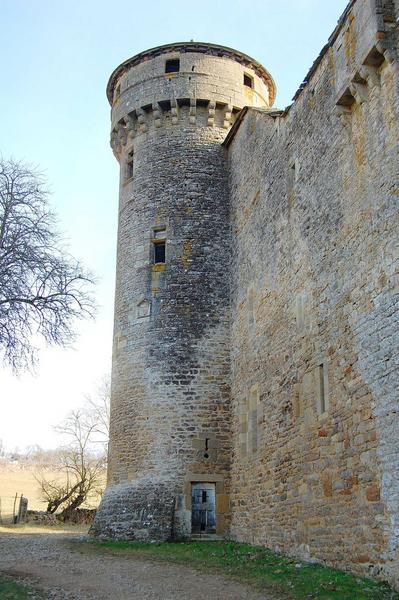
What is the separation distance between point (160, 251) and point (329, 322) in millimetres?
7834

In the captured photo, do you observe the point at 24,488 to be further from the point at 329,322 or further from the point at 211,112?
the point at 329,322

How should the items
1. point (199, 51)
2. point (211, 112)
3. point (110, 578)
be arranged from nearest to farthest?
point (110, 578) < point (211, 112) < point (199, 51)

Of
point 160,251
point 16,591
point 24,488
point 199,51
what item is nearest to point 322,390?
point 16,591

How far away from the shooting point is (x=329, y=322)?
10.5 meters

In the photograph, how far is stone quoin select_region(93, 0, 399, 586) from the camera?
30.0 feet

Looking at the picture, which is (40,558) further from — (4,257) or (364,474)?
(364,474)

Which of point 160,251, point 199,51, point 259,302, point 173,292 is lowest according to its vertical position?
point 259,302

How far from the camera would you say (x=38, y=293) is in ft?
37.3

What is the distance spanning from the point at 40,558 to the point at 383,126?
9361mm

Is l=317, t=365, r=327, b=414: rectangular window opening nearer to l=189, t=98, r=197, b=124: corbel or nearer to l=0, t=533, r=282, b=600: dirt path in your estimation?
l=0, t=533, r=282, b=600: dirt path

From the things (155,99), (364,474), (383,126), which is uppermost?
(155,99)

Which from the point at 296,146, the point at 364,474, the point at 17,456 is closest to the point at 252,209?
the point at 296,146

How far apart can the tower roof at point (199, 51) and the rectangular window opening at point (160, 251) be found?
581 centimetres

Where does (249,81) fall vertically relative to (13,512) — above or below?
above
